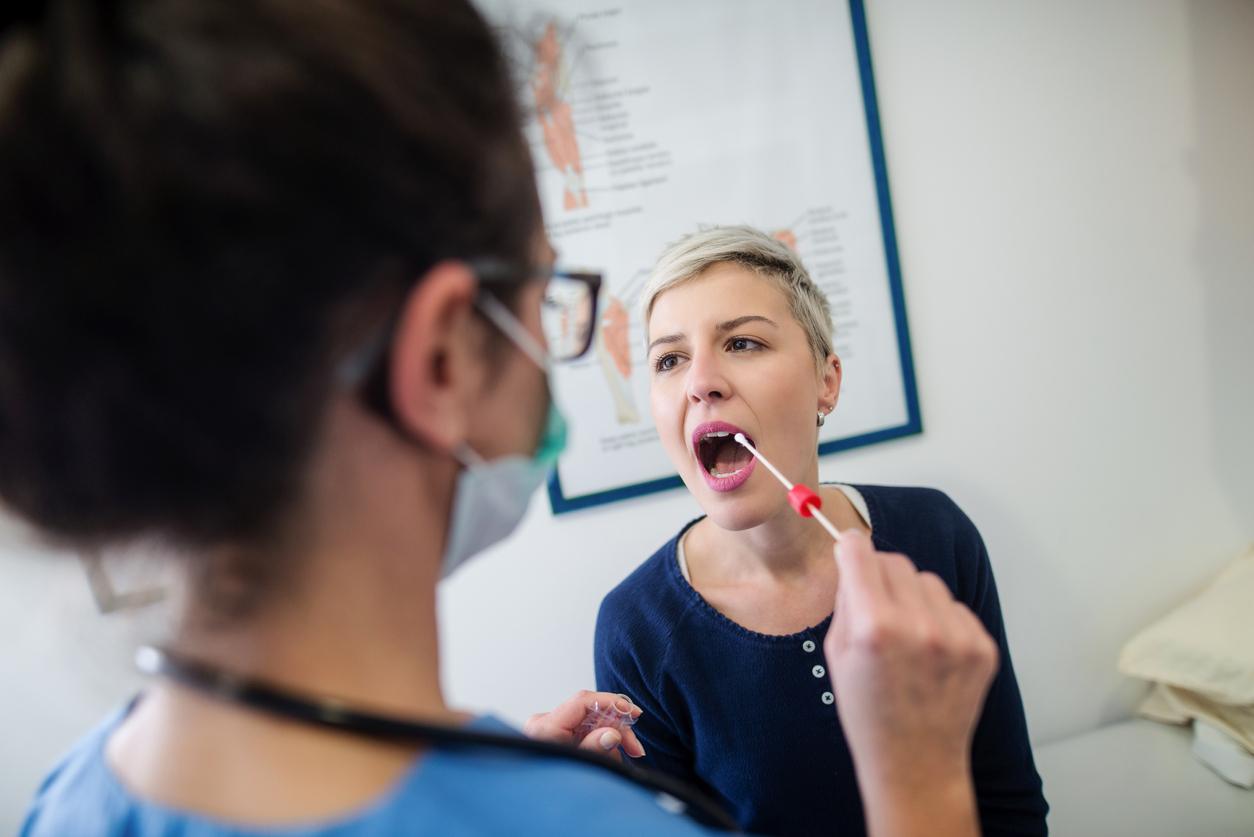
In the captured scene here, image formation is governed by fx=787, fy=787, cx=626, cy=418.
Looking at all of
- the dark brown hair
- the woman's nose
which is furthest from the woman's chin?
the dark brown hair

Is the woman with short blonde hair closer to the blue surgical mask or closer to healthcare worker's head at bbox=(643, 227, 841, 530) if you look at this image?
healthcare worker's head at bbox=(643, 227, 841, 530)

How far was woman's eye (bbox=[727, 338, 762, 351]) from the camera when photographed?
1235 mm

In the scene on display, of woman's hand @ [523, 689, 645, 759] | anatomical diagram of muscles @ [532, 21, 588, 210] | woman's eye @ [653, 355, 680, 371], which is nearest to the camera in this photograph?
woman's hand @ [523, 689, 645, 759]

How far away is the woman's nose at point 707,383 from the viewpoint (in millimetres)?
1207

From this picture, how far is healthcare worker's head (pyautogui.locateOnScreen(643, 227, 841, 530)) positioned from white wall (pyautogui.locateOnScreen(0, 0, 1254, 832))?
42 cm

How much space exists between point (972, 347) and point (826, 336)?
520 mm

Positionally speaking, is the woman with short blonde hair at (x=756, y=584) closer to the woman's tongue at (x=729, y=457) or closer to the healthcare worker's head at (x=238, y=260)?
the woman's tongue at (x=729, y=457)

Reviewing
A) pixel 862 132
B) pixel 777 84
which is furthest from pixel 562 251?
pixel 862 132

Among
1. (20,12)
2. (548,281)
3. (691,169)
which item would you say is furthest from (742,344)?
(20,12)

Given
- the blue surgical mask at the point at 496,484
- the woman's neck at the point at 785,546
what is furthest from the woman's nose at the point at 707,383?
the blue surgical mask at the point at 496,484

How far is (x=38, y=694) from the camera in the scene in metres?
1.55

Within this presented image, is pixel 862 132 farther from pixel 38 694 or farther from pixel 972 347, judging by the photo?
pixel 38 694

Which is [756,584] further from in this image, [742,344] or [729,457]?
[742,344]

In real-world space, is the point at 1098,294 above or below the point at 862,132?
below
